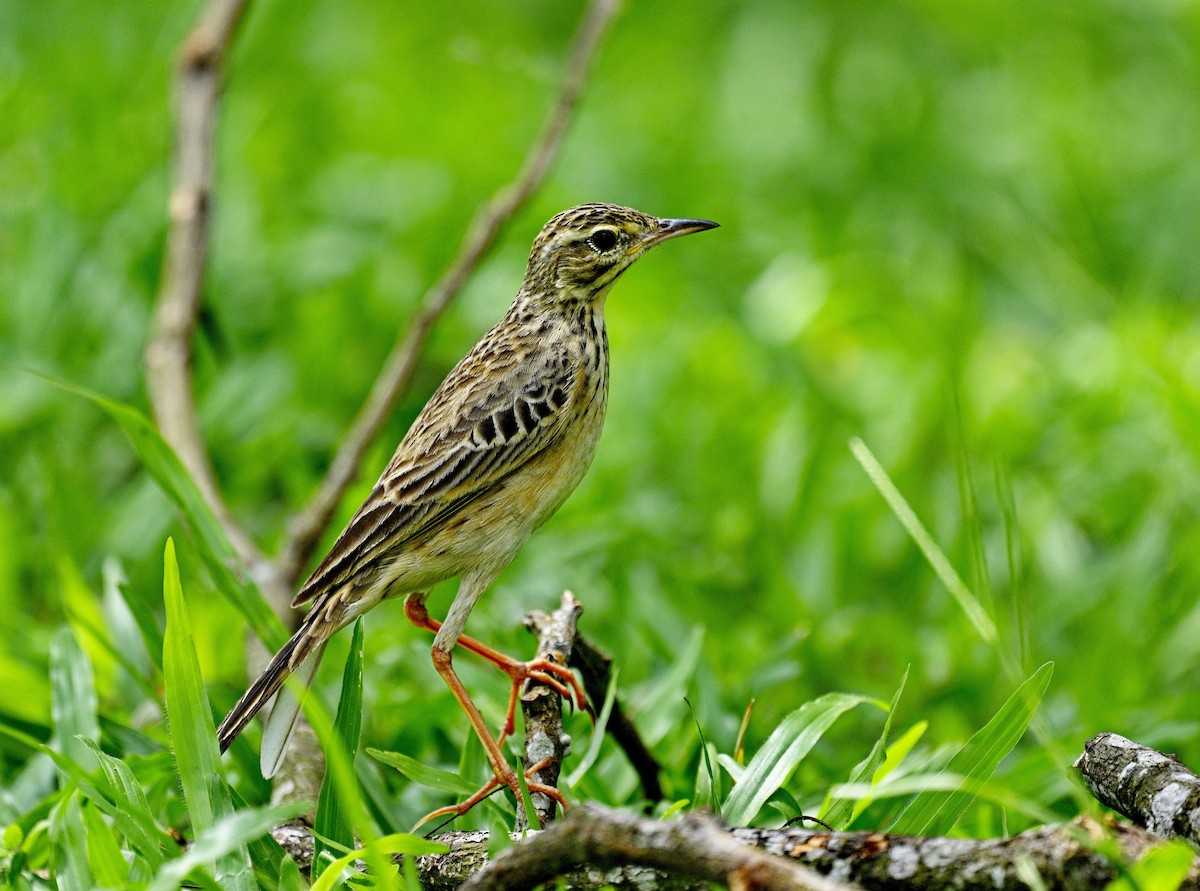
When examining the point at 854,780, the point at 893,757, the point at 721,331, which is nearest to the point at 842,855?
the point at 893,757

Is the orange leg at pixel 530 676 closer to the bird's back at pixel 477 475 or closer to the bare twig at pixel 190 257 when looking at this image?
the bird's back at pixel 477 475

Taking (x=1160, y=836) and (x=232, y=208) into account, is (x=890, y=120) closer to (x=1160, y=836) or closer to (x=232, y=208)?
(x=232, y=208)

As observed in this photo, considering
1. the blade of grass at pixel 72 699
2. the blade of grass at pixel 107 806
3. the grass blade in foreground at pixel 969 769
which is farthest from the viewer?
the blade of grass at pixel 72 699

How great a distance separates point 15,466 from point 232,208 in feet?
8.20

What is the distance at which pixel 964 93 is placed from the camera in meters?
11.2

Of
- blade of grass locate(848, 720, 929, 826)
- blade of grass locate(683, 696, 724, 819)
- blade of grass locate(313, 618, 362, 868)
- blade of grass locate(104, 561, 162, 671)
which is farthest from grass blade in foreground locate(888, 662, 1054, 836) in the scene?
blade of grass locate(104, 561, 162, 671)

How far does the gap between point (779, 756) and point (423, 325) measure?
8.06 feet

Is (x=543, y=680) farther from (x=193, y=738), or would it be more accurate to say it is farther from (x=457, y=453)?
(x=193, y=738)

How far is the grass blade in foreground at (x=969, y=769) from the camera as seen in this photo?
3.28m

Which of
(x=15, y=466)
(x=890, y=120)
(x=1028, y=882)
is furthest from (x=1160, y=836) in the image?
(x=890, y=120)

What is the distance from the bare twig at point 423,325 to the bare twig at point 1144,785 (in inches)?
119

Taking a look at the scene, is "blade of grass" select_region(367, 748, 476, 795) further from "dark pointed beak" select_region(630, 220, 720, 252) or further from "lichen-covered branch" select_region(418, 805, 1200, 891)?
"dark pointed beak" select_region(630, 220, 720, 252)

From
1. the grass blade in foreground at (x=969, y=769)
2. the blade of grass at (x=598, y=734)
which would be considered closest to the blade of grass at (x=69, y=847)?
the blade of grass at (x=598, y=734)

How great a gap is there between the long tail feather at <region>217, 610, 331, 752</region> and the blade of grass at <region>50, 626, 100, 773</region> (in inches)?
27.0
